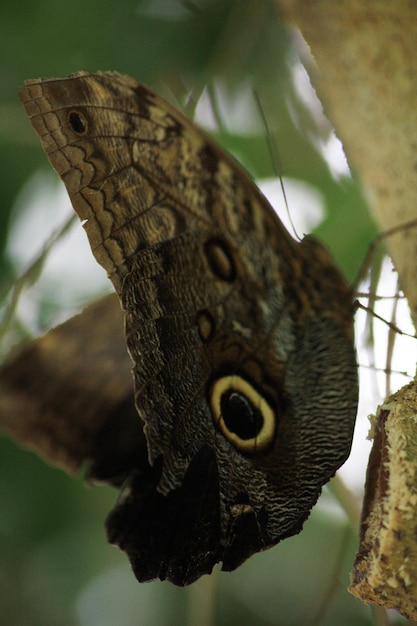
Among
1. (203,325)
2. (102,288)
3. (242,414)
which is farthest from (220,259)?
(102,288)

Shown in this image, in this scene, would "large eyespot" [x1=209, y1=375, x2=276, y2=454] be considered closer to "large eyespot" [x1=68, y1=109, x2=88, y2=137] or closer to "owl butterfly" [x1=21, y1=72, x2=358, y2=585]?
"owl butterfly" [x1=21, y1=72, x2=358, y2=585]

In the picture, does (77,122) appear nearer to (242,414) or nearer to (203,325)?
(203,325)

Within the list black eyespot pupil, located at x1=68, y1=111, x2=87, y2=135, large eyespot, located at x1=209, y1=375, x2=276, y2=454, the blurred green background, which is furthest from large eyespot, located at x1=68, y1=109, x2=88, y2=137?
the blurred green background

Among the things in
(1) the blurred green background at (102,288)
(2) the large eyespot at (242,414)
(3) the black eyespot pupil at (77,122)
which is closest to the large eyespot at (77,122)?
(3) the black eyespot pupil at (77,122)

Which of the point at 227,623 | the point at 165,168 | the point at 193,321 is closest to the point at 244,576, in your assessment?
the point at 227,623

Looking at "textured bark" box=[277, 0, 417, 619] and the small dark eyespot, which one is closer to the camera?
"textured bark" box=[277, 0, 417, 619]

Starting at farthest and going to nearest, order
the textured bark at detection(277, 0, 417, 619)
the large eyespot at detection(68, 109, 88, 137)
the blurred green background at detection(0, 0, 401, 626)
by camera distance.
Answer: the blurred green background at detection(0, 0, 401, 626) < the large eyespot at detection(68, 109, 88, 137) < the textured bark at detection(277, 0, 417, 619)

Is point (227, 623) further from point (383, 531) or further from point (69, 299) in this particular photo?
point (383, 531)
